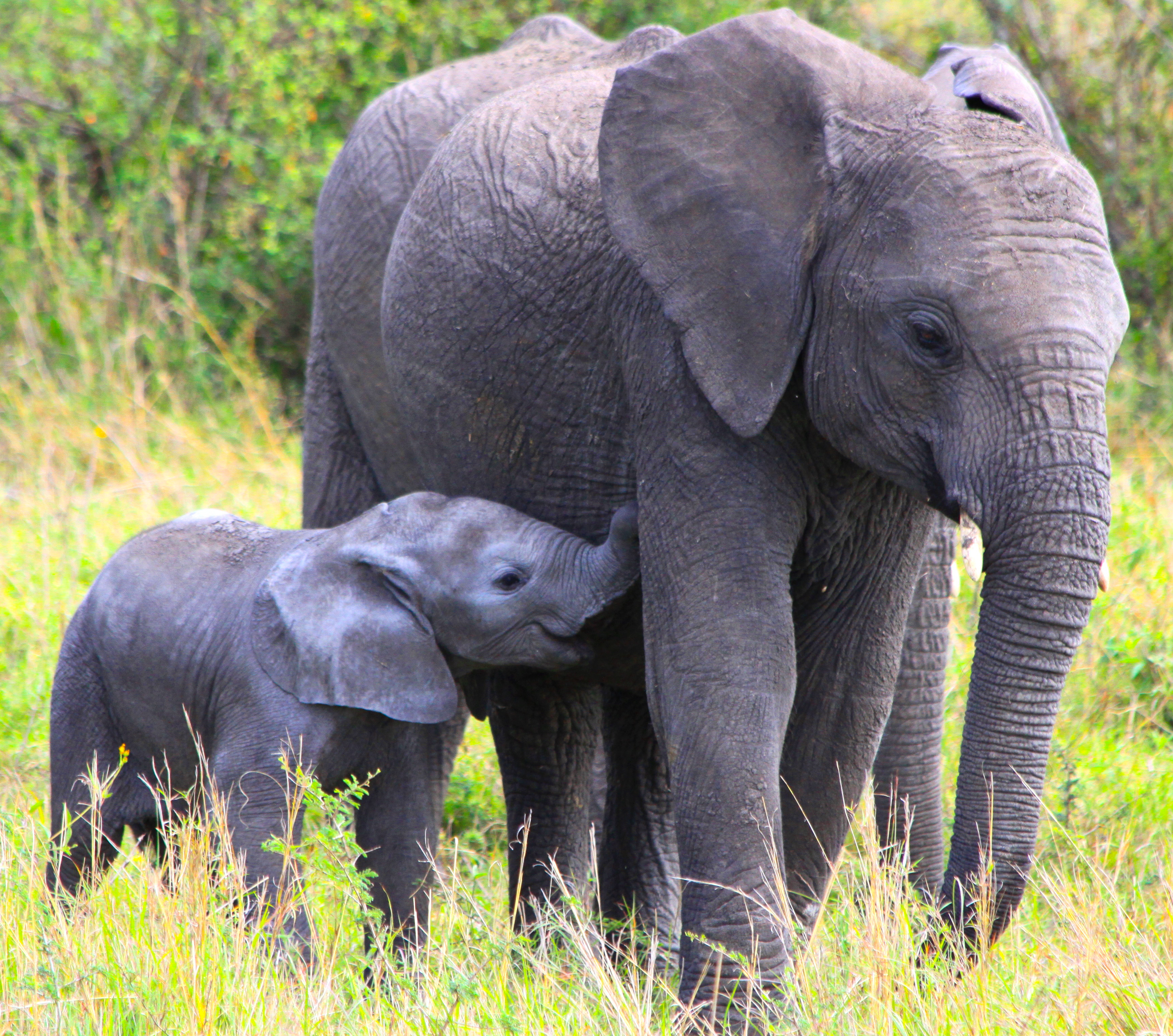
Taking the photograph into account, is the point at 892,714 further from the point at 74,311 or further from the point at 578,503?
the point at 74,311

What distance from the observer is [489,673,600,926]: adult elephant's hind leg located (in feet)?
14.5

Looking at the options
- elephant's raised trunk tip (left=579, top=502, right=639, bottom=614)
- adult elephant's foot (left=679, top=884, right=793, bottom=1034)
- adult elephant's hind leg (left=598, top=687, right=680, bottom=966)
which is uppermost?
elephant's raised trunk tip (left=579, top=502, right=639, bottom=614)

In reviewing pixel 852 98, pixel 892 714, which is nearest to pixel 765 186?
pixel 852 98

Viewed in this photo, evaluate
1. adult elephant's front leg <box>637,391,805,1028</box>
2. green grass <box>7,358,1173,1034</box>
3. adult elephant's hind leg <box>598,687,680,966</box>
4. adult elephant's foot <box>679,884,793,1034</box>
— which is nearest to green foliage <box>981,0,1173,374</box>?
green grass <box>7,358,1173,1034</box>

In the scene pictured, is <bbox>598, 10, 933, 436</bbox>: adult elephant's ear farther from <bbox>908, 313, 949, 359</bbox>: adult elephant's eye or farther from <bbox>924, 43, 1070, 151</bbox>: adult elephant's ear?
<bbox>908, 313, 949, 359</bbox>: adult elephant's eye

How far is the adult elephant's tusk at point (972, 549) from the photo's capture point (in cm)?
313

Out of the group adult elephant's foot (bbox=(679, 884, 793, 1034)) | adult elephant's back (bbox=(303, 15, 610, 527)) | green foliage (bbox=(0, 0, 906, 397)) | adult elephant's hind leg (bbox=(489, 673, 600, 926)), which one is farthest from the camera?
green foliage (bbox=(0, 0, 906, 397))

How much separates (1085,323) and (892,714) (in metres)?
1.89

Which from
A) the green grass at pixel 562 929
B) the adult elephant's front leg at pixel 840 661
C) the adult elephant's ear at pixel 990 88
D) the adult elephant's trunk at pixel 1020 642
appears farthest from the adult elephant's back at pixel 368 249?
the adult elephant's trunk at pixel 1020 642

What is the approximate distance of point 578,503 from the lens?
3.88m

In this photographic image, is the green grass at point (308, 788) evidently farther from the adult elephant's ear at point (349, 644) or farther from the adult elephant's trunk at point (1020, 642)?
the adult elephant's ear at point (349, 644)

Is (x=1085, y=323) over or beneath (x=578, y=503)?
over

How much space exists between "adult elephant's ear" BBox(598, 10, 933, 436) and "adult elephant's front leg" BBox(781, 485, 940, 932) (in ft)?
1.38

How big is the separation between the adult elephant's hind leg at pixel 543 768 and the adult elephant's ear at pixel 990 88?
67.0 inches
